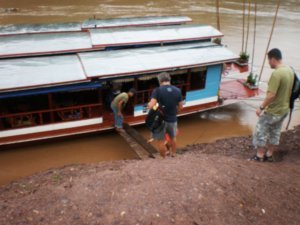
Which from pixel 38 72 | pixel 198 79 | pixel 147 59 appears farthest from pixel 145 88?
pixel 38 72

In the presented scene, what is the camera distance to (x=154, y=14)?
83.9 ft

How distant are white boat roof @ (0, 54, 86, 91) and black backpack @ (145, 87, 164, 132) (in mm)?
3063

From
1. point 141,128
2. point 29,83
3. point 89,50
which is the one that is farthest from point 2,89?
point 141,128

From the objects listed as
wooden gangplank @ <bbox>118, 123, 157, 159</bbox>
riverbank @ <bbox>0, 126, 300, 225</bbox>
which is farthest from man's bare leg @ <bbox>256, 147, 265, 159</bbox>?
wooden gangplank @ <bbox>118, 123, 157, 159</bbox>

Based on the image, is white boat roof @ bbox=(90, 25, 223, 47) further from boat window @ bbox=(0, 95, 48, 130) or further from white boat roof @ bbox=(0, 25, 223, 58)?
boat window @ bbox=(0, 95, 48, 130)

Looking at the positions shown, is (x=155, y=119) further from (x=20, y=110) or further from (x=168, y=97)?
(x=20, y=110)

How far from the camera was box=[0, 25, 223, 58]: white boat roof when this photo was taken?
392 inches

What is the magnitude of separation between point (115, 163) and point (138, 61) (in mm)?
3625

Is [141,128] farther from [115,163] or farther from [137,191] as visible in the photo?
[137,191]

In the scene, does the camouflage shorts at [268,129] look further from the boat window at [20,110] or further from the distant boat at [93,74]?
the boat window at [20,110]

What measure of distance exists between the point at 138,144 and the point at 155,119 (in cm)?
247

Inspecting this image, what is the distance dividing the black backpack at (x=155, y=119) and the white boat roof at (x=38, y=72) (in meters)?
3.06

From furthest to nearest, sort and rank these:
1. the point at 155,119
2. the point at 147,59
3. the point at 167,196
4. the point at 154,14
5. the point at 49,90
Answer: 1. the point at 154,14
2. the point at 147,59
3. the point at 49,90
4. the point at 155,119
5. the point at 167,196

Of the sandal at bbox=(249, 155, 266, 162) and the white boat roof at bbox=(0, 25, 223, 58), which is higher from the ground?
the white boat roof at bbox=(0, 25, 223, 58)
